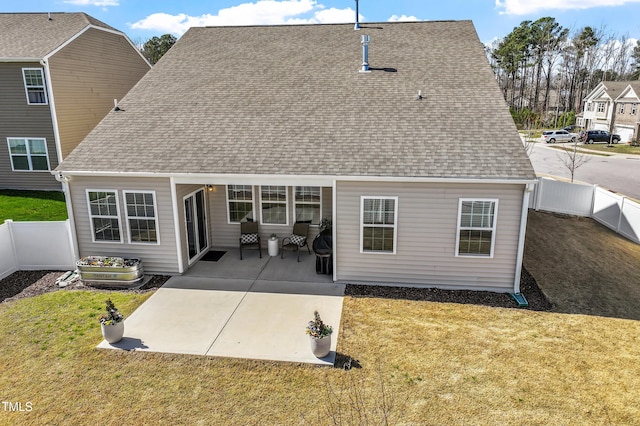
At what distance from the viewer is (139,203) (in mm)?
11016

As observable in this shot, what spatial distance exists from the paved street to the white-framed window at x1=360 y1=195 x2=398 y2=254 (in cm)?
1583

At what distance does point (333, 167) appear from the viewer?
10188 millimetres

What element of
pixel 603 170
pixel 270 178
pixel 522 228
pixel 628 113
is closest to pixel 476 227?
A: pixel 522 228

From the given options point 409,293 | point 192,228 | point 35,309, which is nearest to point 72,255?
point 35,309

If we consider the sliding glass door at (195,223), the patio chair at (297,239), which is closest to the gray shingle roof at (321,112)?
the sliding glass door at (195,223)

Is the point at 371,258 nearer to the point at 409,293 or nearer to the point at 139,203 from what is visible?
the point at 409,293

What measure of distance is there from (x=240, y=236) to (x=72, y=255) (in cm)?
460

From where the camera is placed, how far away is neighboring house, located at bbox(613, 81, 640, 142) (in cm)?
4130

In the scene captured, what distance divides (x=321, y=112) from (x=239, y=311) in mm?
5928

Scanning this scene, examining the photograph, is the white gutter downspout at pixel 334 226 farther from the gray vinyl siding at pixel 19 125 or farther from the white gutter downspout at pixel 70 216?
the gray vinyl siding at pixel 19 125

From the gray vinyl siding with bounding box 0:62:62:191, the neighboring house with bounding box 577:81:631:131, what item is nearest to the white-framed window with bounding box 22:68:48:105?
the gray vinyl siding with bounding box 0:62:62:191

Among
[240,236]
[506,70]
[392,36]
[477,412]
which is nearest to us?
[477,412]

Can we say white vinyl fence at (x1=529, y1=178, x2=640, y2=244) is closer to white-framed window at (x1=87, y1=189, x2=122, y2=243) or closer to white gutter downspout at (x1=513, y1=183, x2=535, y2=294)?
white gutter downspout at (x1=513, y1=183, x2=535, y2=294)

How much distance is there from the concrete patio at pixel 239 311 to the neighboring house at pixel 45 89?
11802 mm
